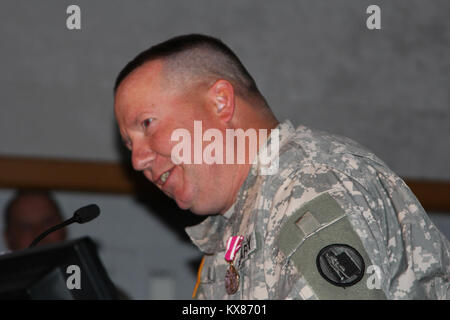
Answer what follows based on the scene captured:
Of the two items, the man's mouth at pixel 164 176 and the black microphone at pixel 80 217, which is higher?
the man's mouth at pixel 164 176

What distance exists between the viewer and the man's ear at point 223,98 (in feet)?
5.83

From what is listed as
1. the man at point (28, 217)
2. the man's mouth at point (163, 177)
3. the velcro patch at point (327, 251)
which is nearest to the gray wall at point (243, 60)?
the man at point (28, 217)

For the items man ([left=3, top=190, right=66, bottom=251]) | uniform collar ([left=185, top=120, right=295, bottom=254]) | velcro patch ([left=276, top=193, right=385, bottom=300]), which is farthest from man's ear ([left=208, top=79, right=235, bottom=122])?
man ([left=3, top=190, right=66, bottom=251])

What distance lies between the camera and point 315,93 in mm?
3713

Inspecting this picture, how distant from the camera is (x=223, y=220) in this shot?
202cm

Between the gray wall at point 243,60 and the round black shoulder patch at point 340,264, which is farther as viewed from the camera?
the gray wall at point 243,60

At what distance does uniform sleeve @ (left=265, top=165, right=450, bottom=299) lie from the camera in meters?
1.16

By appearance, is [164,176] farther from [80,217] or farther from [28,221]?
[28,221]

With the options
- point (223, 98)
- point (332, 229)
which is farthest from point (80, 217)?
point (332, 229)

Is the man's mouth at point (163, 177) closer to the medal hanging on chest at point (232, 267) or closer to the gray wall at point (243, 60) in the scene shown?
the medal hanging on chest at point (232, 267)

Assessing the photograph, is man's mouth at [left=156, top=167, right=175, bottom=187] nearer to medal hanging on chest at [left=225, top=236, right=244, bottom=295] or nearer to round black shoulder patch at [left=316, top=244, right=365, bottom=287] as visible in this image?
medal hanging on chest at [left=225, top=236, right=244, bottom=295]

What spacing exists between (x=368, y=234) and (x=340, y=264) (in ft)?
0.28

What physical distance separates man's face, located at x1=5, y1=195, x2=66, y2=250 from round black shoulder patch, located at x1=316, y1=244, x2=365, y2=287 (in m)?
2.37
